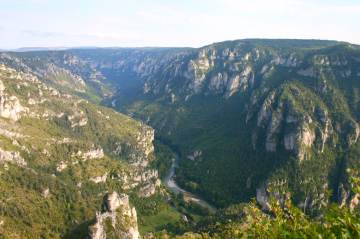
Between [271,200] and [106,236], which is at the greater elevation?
[271,200]

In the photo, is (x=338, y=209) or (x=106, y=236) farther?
(x=106, y=236)

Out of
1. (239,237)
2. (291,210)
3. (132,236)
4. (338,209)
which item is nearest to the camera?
(338,209)

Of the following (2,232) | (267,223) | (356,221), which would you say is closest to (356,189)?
(356,221)

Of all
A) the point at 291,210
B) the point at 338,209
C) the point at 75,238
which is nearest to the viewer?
the point at 338,209

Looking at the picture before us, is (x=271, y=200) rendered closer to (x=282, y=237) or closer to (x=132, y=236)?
(x=282, y=237)

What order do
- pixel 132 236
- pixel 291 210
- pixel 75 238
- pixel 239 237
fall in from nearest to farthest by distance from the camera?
pixel 291 210, pixel 239 237, pixel 75 238, pixel 132 236

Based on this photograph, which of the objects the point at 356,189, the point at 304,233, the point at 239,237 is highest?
the point at 356,189

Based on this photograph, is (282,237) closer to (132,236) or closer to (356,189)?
(356,189)

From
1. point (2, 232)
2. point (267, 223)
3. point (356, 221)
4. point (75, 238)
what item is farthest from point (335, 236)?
point (2, 232)

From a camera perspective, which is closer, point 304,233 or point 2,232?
point 304,233
